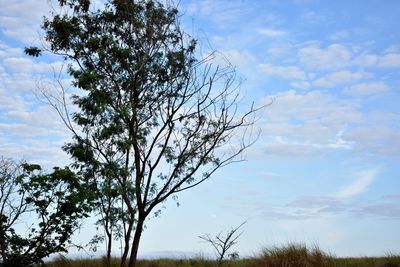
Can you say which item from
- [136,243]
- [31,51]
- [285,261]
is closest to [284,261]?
[285,261]

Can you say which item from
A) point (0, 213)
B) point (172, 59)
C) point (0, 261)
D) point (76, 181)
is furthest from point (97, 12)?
point (0, 261)

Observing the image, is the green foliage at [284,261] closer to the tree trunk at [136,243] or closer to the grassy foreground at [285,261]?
the grassy foreground at [285,261]

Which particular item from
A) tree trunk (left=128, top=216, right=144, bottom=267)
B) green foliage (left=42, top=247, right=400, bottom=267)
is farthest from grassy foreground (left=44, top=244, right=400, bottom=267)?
tree trunk (left=128, top=216, right=144, bottom=267)

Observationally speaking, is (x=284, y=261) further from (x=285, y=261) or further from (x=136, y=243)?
(x=136, y=243)

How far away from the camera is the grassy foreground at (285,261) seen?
55.6 feet

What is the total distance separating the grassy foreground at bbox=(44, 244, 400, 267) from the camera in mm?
16938

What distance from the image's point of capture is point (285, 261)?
1683cm

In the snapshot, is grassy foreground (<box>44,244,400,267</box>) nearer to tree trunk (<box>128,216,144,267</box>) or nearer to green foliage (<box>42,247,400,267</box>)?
green foliage (<box>42,247,400,267</box>)

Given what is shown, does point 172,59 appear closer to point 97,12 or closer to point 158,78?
point 158,78

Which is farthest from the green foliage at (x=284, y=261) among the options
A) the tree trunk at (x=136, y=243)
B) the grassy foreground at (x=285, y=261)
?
the tree trunk at (x=136, y=243)

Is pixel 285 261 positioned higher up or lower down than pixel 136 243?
lower down

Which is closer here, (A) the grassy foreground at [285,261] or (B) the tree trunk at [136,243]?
(A) the grassy foreground at [285,261]

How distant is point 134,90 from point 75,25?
3.43 m

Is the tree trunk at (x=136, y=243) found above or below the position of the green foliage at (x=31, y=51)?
below
